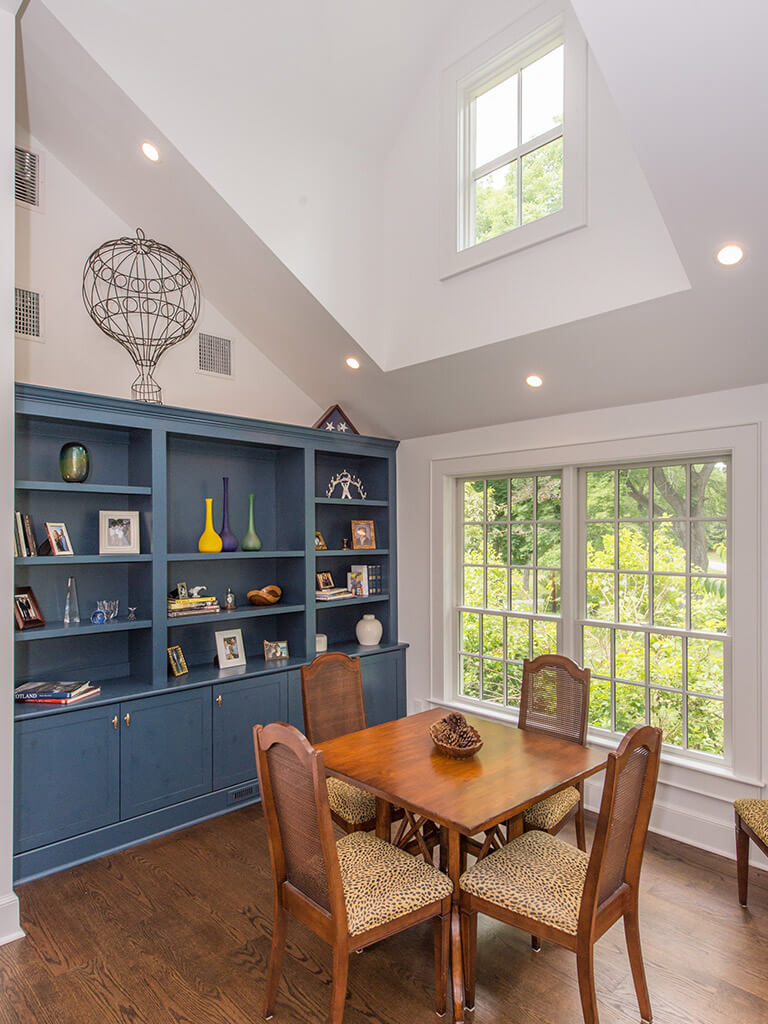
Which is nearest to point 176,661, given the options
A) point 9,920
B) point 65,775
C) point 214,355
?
point 65,775

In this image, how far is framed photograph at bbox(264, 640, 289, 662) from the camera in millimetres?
4125

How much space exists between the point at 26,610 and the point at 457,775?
Result: 2235 mm

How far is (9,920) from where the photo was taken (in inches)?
98.7

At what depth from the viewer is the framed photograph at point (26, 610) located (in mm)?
3088

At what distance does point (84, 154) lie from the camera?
11.2 feet

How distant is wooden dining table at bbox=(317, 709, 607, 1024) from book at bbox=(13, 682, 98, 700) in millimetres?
1327

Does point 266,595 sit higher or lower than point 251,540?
lower

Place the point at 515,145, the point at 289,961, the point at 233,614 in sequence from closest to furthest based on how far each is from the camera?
the point at 289,961 < the point at 515,145 < the point at 233,614

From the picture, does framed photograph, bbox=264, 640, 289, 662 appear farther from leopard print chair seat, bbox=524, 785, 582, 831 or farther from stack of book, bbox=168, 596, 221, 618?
leopard print chair seat, bbox=524, 785, 582, 831

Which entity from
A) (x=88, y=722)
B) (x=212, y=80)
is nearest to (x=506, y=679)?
(x=88, y=722)

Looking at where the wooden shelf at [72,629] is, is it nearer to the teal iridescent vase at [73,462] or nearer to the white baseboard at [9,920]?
the teal iridescent vase at [73,462]

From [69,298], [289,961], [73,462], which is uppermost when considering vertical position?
[69,298]

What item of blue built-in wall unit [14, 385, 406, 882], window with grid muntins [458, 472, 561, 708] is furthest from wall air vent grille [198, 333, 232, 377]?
window with grid muntins [458, 472, 561, 708]

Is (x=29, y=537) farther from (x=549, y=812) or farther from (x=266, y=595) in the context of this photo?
(x=549, y=812)
